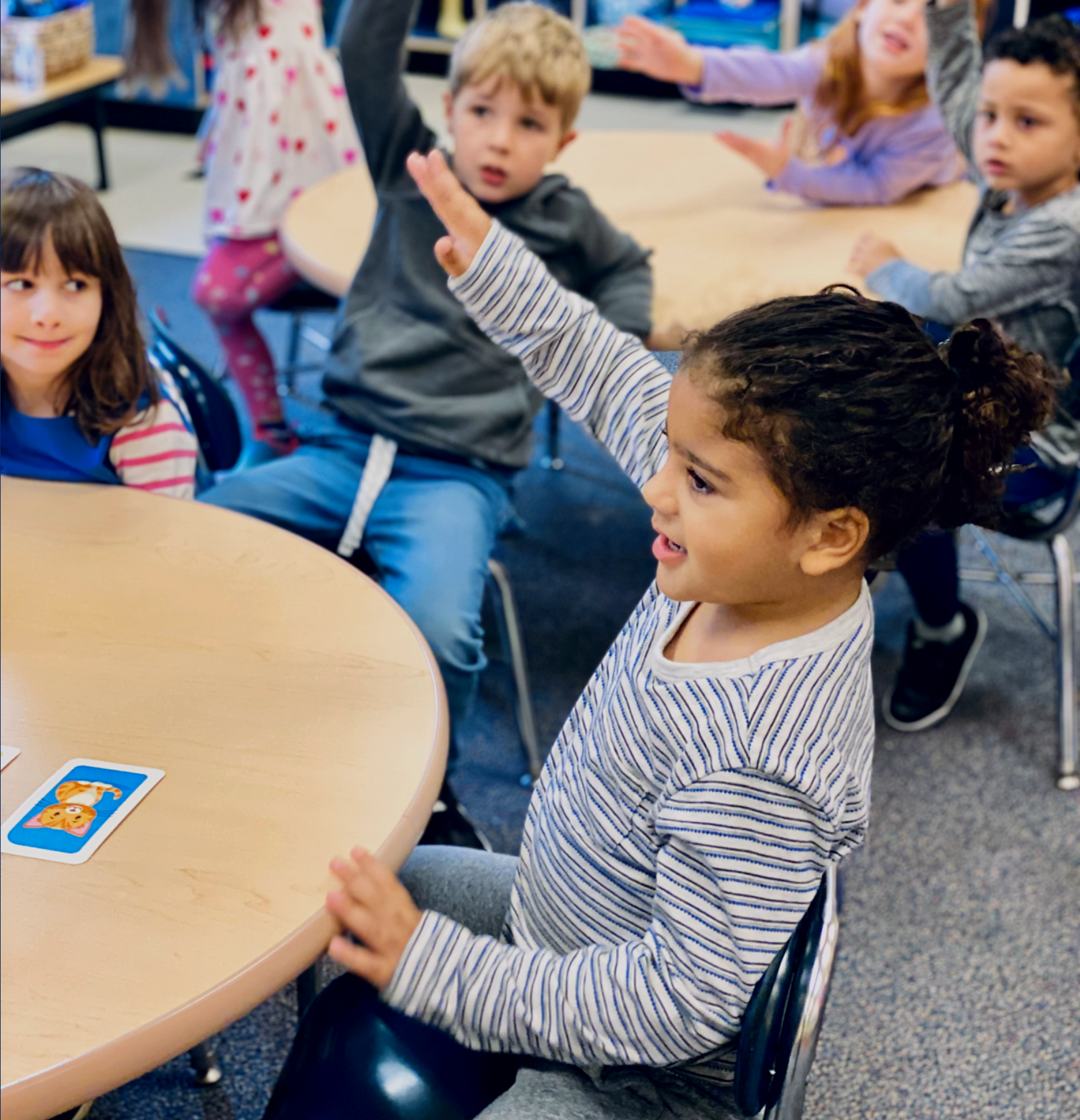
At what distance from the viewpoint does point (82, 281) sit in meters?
1.42

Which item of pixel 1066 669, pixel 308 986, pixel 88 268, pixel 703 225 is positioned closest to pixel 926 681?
pixel 1066 669

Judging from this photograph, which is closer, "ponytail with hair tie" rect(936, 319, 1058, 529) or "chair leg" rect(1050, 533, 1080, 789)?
"ponytail with hair tie" rect(936, 319, 1058, 529)

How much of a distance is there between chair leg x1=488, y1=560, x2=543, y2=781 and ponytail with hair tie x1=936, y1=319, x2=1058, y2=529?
96 cm

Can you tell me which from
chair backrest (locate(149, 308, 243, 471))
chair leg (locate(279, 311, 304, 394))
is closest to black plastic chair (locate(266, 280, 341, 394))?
chair leg (locate(279, 311, 304, 394))

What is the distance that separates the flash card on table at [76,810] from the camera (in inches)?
33.7

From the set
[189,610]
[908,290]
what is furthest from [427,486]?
[908,290]

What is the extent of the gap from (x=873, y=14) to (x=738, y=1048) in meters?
1.98

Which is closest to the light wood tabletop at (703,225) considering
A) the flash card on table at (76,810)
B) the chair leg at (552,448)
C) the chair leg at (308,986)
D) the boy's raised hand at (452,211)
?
the chair leg at (552,448)

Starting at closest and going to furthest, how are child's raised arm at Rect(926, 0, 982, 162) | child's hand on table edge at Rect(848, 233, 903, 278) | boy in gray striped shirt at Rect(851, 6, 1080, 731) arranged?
boy in gray striped shirt at Rect(851, 6, 1080, 731) < child's hand on table edge at Rect(848, 233, 903, 278) < child's raised arm at Rect(926, 0, 982, 162)

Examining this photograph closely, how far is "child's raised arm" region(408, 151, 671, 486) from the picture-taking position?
1112 mm

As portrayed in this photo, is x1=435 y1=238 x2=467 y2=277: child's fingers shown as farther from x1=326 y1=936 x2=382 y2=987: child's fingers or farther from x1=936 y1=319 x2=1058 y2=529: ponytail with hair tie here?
x1=326 y1=936 x2=382 y2=987: child's fingers

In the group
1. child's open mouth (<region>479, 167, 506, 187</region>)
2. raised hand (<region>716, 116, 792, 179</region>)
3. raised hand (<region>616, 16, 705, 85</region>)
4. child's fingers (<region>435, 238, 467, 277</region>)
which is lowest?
raised hand (<region>716, 116, 792, 179</region>)

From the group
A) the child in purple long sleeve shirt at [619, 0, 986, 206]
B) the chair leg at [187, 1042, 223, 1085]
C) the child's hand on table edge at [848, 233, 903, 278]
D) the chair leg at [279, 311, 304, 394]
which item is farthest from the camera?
the chair leg at [279, 311, 304, 394]

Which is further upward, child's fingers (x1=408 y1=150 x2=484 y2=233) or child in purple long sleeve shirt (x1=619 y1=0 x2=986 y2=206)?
child's fingers (x1=408 y1=150 x2=484 y2=233)
